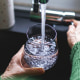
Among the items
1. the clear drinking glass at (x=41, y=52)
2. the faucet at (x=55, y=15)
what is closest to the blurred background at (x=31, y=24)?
the faucet at (x=55, y=15)

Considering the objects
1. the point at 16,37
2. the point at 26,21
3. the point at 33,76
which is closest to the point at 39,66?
the point at 33,76

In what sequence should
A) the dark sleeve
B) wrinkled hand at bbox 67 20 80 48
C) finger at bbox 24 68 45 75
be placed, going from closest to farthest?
1. the dark sleeve
2. finger at bbox 24 68 45 75
3. wrinkled hand at bbox 67 20 80 48

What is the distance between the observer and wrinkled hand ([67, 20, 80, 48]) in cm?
84

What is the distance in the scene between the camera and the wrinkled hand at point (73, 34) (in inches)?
33.0

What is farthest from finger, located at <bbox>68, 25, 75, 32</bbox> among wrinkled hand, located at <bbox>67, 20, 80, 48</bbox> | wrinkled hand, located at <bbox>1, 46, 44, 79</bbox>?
wrinkled hand, located at <bbox>1, 46, 44, 79</bbox>

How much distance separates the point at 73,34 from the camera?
88 cm

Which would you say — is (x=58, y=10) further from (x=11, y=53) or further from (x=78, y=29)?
(x=11, y=53)

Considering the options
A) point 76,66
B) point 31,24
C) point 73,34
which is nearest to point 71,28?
point 73,34

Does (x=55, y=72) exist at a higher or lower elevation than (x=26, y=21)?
lower

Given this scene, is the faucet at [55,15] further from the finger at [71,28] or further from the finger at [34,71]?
the finger at [34,71]

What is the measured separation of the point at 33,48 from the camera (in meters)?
0.75

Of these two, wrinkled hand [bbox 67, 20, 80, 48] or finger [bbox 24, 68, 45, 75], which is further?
wrinkled hand [bbox 67, 20, 80, 48]

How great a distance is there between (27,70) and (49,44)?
0.16 meters

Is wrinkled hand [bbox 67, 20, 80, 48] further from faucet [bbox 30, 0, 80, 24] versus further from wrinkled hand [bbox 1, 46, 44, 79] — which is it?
wrinkled hand [bbox 1, 46, 44, 79]
